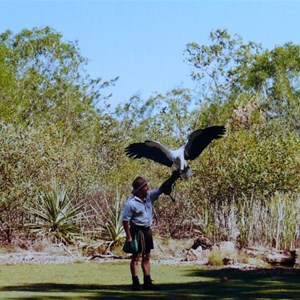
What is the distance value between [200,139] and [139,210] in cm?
327

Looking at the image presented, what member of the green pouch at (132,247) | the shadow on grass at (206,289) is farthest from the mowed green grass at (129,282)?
the green pouch at (132,247)

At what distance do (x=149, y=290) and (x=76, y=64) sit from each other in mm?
33290

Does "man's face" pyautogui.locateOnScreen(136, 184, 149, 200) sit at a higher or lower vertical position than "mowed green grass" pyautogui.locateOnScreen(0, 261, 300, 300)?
higher

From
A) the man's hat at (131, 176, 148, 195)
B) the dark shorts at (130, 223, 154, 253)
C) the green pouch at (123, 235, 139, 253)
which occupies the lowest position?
the green pouch at (123, 235, 139, 253)

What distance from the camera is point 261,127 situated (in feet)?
117

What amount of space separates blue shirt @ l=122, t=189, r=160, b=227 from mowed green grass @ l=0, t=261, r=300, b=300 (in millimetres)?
974

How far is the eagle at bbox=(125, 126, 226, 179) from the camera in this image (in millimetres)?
13375

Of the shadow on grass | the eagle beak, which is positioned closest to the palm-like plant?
the shadow on grass

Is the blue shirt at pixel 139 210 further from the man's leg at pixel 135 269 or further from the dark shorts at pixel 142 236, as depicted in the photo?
the man's leg at pixel 135 269

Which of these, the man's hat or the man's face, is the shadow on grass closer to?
the man's face

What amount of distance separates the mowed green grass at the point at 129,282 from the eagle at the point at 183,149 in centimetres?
198

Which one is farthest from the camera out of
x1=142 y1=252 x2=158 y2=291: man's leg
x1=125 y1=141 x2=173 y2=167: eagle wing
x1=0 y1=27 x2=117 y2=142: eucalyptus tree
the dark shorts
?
x1=0 y1=27 x2=117 y2=142: eucalyptus tree

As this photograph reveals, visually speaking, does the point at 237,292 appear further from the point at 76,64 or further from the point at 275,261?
the point at 76,64

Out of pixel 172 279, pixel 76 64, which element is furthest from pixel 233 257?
pixel 76 64
